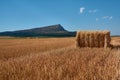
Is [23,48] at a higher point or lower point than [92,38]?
lower

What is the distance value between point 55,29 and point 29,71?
169 meters

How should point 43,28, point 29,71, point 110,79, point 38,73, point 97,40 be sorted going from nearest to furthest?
point 110,79, point 38,73, point 29,71, point 97,40, point 43,28

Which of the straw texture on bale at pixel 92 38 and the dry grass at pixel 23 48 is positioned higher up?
the straw texture on bale at pixel 92 38

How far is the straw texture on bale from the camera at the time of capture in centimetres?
1634

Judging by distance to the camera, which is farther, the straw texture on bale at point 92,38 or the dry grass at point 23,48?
the straw texture on bale at point 92,38

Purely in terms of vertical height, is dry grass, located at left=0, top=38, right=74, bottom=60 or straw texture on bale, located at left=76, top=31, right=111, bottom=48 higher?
straw texture on bale, located at left=76, top=31, right=111, bottom=48

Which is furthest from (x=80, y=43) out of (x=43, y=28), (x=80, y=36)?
(x=43, y=28)

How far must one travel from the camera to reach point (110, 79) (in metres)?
5.26

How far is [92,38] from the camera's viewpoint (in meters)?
16.7

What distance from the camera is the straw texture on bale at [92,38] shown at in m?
16.3

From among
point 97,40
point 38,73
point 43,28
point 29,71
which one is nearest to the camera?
point 38,73

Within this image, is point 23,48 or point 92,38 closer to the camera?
point 92,38

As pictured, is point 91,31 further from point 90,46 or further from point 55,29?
point 55,29

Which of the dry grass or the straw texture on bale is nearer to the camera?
the dry grass
